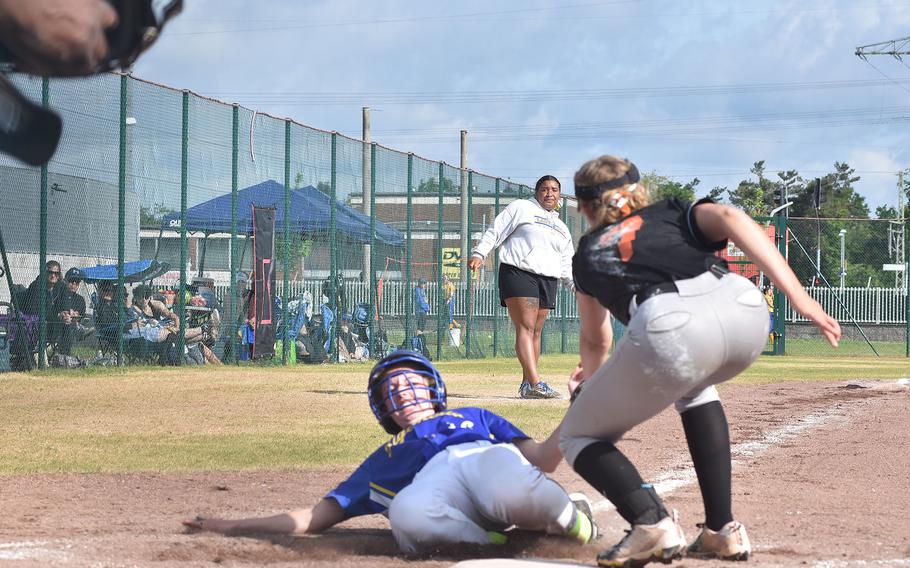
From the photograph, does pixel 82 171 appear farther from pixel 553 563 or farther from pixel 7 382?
pixel 553 563

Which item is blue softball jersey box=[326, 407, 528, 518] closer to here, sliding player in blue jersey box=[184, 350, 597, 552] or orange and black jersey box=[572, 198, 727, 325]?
sliding player in blue jersey box=[184, 350, 597, 552]

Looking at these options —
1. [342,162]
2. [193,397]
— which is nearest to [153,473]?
[193,397]

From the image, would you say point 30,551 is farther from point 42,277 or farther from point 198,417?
point 42,277

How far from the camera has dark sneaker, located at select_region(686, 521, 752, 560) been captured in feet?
12.6

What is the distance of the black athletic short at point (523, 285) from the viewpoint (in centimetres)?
1100

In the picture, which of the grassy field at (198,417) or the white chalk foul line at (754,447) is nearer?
the white chalk foul line at (754,447)

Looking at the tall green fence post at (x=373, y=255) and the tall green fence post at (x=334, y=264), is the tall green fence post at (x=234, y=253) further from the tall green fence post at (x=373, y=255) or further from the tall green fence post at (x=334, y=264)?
the tall green fence post at (x=373, y=255)

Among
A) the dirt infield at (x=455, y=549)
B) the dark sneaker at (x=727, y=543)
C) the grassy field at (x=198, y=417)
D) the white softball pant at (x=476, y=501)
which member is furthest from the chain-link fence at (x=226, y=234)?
the dark sneaker at (x=727, y=543)

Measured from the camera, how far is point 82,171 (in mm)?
12828

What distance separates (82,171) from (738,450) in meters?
8.33

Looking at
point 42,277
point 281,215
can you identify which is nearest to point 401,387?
point 42,277

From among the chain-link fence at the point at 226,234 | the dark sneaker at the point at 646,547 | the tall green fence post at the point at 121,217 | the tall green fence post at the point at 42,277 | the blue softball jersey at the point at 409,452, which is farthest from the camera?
the tall green fence post at the point at 121,217

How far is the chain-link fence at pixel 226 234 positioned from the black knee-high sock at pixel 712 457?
591 cm

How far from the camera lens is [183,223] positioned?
1438 centimetres
